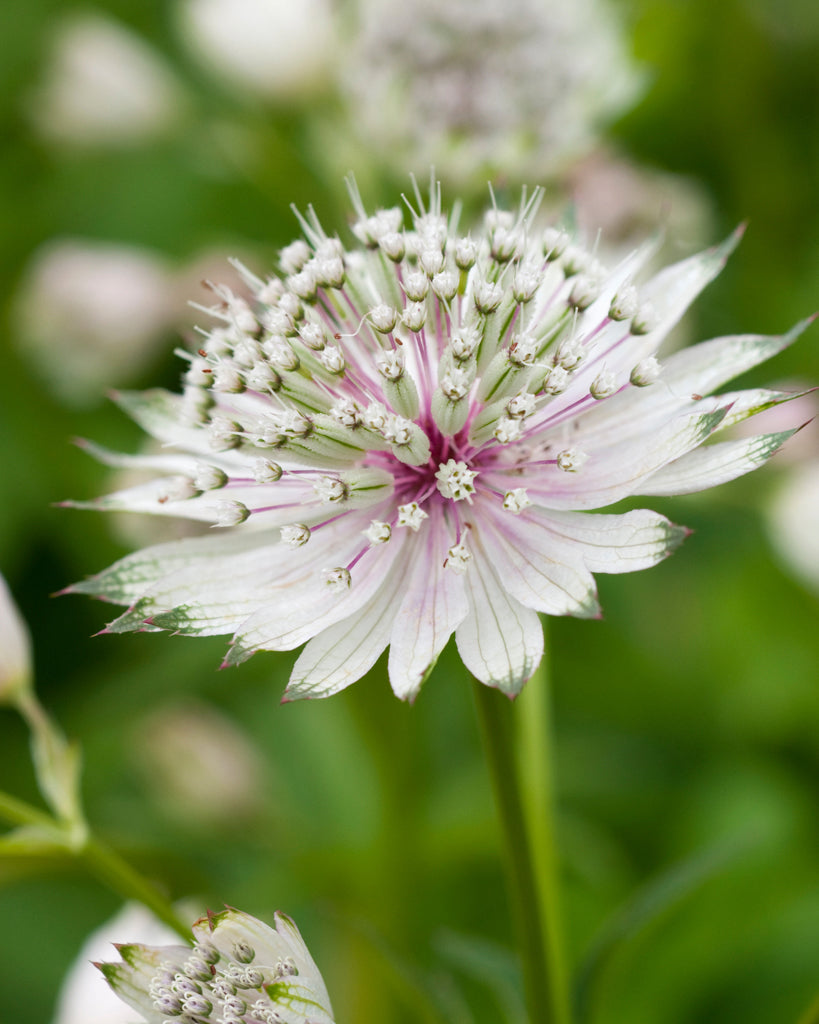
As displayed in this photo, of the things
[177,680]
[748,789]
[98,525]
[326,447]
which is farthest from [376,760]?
[326,447]

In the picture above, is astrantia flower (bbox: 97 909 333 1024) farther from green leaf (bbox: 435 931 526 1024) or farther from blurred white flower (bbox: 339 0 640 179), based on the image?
blurred white flower (bbox: 339 0 640 179)

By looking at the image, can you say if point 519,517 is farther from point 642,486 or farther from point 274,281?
point 274,281

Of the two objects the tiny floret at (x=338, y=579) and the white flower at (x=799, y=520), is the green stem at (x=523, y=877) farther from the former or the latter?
the white flower at (x=799, y=520)

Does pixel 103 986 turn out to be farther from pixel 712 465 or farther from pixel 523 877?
pixel 712 465

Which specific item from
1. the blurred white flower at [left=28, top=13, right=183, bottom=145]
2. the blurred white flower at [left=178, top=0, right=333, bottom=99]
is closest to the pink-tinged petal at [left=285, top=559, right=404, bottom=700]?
the blurred white flower at [left=178, top=0, right=333, bottom=99]

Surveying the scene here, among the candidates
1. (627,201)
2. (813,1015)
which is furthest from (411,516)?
(627,201)

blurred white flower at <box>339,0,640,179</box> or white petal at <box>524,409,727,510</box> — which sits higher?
blurred white flower at <box>339,0,640,179</box>
